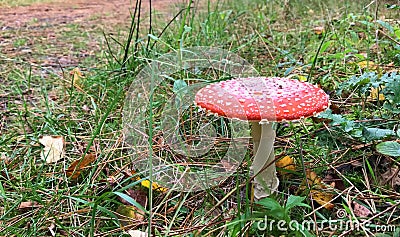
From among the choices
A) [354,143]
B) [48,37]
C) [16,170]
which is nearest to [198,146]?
[354,143]

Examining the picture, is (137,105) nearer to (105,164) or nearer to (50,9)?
(105,164)

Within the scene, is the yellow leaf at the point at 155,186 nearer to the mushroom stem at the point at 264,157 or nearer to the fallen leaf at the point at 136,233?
the fallen leaf at the point at 136,233

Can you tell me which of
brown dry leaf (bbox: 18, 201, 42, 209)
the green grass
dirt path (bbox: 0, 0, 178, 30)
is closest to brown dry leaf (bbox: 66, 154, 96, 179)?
the green grass

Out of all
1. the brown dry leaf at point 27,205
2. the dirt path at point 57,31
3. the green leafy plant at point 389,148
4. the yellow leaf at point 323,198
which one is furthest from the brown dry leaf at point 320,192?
the dirt path at point 57,31

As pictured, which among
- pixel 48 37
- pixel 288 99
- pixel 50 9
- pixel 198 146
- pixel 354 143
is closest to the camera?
pixel 288 99

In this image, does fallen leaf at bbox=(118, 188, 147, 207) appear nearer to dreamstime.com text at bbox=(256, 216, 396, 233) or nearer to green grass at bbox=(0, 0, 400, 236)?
green grass at bbox=(0, 0, 400, 236)

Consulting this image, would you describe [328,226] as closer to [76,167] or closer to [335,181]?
[335,181]

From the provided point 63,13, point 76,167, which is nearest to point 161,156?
point 76,167
